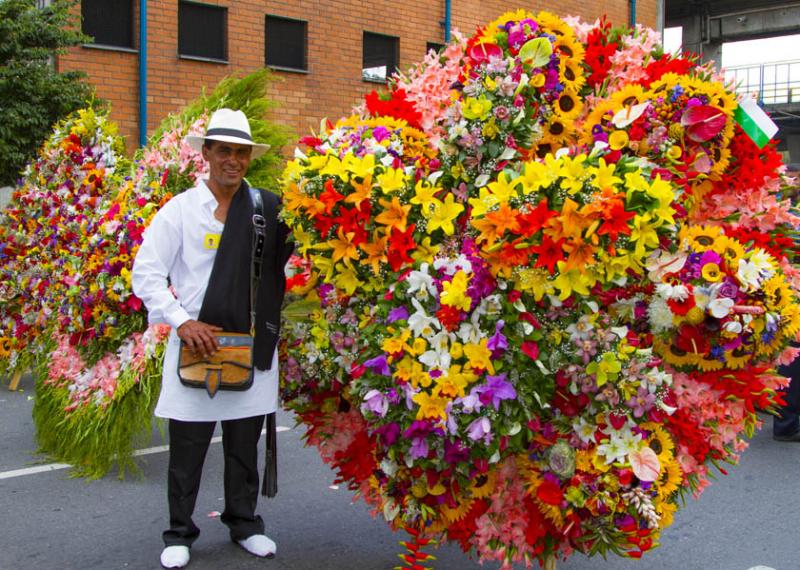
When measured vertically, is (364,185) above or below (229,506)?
above

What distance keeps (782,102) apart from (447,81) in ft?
113

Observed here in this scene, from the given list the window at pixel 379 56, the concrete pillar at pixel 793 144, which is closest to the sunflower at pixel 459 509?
the window at pixel 379 56

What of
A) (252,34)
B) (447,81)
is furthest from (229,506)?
(252,34)

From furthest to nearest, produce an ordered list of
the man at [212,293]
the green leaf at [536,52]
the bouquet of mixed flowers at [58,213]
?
the bouquet of mixed flowers at [58,213]
the man at [212,293]
the green leaf at [536,52]

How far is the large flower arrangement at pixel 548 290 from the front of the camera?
9.29 feet

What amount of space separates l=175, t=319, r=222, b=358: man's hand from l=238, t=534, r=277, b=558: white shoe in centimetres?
91

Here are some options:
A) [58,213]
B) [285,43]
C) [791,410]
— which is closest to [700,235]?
[791,410]

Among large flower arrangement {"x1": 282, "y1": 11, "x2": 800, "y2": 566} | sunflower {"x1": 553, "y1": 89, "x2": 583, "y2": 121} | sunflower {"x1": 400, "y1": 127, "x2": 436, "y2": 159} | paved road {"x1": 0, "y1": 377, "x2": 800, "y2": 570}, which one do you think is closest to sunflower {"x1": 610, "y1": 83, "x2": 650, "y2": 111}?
large flower arrangement {"x1": 282, "y1": 11, "x2": 800, "y2": 566}

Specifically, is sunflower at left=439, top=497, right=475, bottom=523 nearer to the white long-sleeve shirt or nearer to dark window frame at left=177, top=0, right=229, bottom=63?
the white long-sleeve shirt

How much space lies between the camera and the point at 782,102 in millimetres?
34344

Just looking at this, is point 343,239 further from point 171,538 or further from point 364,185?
point 171,538

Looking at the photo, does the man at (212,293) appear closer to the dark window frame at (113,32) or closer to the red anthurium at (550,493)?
the red anthurium at (550,493)

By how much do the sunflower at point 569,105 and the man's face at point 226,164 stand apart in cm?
141

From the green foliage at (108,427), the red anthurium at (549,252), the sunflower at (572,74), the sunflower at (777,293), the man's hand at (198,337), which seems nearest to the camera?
the red anthurium at (549,252)
